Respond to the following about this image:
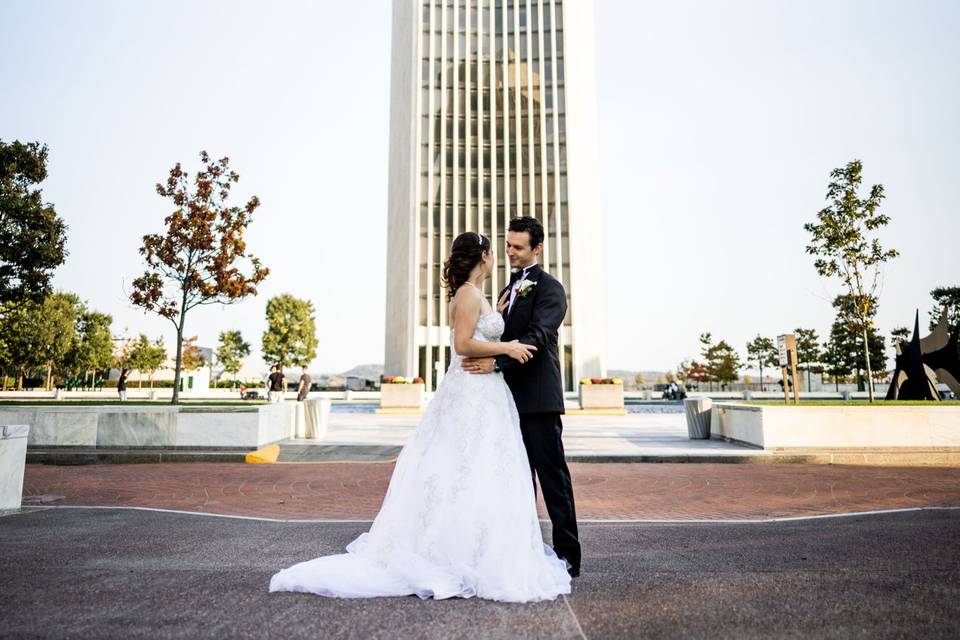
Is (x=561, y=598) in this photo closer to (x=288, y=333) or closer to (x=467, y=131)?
(x=467, y=131)

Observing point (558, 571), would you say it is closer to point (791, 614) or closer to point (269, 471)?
point (791, 614)

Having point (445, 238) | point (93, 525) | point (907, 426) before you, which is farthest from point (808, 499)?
point (445, 238)

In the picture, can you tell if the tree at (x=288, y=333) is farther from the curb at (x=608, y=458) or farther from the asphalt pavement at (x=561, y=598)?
the asphalt pavement at (x=561, y=598)

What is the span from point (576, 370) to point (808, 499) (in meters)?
39.3

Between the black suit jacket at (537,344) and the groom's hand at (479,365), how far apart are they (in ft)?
0.23

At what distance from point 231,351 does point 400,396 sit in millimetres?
54411

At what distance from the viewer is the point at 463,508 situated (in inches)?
132

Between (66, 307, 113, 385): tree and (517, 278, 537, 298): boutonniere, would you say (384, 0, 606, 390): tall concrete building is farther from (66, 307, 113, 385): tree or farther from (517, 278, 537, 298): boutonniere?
(517, 278, 537, 298): boutonniere

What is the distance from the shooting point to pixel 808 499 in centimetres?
670

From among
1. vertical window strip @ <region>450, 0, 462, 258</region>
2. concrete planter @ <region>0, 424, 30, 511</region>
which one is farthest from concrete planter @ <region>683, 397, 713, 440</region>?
vertical window strip @ <region>450, 0, 462, 258</region>

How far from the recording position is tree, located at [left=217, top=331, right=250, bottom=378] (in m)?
72.9

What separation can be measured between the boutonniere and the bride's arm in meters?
0.28

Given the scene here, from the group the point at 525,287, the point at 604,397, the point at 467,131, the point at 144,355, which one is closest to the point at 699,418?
the point at 525,287

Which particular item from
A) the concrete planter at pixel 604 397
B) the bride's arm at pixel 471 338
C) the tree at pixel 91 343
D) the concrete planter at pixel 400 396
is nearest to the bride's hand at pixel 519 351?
the bride's arm at pixel 471 338
